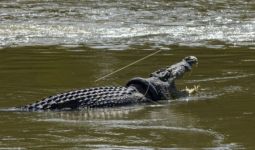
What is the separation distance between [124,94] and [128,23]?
910 centimetres

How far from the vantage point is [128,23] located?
17297 millimetres

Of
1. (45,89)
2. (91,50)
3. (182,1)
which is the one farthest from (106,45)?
(182,1)

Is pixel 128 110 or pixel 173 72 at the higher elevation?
pixel 173 72

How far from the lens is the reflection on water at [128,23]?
14478 mm

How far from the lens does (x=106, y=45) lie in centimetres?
1402

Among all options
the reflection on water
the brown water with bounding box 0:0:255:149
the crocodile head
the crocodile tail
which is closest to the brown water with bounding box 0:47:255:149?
the brown water with bounding box 0:0:255:149

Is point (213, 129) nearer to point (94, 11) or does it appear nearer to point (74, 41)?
point (74, 41)

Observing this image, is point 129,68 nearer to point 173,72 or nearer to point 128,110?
point 173,72

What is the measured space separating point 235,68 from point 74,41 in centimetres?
445

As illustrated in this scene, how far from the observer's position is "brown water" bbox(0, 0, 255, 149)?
6.68 meters

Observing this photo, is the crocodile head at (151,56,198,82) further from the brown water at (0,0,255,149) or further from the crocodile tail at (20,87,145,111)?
the crocodile tail at (20,87,145,111)

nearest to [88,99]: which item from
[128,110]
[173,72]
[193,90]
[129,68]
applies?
[128,110]

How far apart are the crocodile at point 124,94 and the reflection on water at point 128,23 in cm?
479

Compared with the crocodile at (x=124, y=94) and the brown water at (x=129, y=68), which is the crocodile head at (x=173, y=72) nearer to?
the crocodile at (x=124, y=94)
